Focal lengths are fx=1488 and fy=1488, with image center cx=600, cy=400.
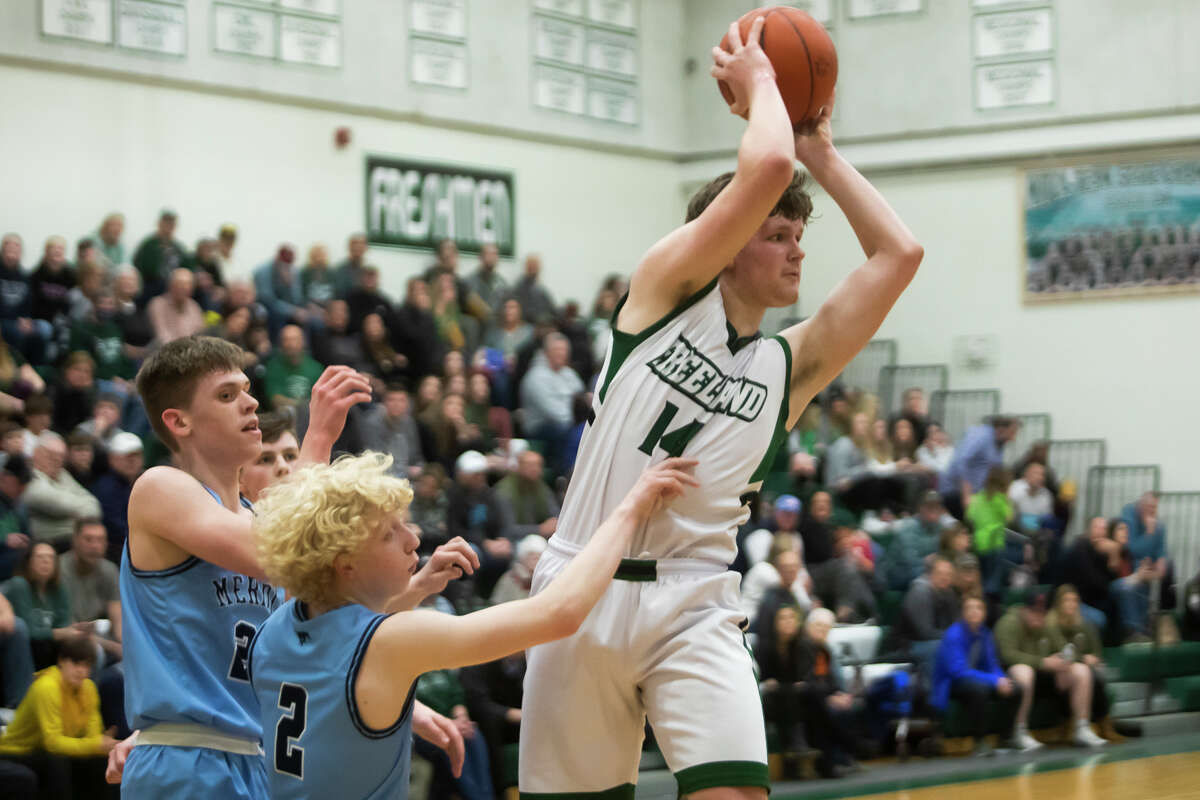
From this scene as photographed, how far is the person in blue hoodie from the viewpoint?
10.5m

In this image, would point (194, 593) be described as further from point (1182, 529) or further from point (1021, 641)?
point (1182, 529)

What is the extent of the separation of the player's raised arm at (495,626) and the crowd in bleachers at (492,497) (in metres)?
4.48

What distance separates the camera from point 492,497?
33.4 ft

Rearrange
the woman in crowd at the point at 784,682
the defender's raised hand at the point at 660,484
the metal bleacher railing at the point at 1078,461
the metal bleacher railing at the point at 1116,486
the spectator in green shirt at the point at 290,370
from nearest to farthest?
the defender's raised hand at the point at 660,484 < the woman in crowd at the point at 784,682 < the spectator in green shirt at the point at 290,370 < the metal bleacher railing at the point at 1116,486 < the metal bleacher railing at the point at 1078,461

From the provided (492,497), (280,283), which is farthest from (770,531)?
(280,283)

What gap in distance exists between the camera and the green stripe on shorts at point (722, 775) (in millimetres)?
3047

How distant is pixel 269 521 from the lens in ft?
9.18

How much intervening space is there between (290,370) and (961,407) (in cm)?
862

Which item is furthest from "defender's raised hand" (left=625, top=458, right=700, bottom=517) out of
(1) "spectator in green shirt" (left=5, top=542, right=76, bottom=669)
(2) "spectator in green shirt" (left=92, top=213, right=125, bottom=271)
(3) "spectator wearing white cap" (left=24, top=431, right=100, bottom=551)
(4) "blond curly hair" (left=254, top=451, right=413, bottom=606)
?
(2) "spectator in green shirt" (left=92, top=213, right=125, bottom=271)

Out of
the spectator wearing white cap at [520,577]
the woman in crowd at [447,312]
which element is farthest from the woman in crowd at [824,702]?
the woman in crowd at [447,312]

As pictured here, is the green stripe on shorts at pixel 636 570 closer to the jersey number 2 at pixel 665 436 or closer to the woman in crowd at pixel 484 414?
the jersey number 2 at pixel 665 436

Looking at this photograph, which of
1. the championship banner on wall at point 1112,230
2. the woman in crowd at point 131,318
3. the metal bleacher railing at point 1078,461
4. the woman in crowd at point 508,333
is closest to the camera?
the woman in crowd at point 131,318

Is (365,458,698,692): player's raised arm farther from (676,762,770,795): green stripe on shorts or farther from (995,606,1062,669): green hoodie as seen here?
(995,606,1062,669): green hoodie

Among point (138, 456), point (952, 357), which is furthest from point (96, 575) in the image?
point (952, 357)
